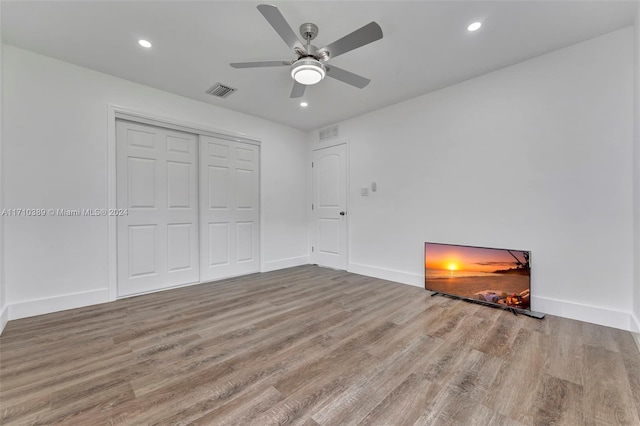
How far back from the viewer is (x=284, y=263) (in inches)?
187

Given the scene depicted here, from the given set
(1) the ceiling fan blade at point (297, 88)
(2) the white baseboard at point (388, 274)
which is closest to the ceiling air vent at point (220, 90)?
(1) the ceiling fan blade at point (297, 88)

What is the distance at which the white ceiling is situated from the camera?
2.01 m

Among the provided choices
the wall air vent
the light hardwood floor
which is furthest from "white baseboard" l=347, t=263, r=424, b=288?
the wall air vent

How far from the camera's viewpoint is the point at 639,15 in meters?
2.01

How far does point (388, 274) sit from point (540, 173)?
7.23 ft

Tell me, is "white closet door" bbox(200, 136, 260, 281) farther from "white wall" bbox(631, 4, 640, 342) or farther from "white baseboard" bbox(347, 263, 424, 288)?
"white wall" bbox(631, 4, 640, 342)

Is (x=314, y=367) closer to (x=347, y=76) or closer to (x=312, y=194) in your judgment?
(x=347, y=76)

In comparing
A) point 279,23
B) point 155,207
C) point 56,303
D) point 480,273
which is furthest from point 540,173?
point 56,303

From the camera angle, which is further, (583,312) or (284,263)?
(284,263)

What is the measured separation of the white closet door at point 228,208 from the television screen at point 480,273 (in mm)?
2800

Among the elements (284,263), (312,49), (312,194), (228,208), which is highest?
(312,49)

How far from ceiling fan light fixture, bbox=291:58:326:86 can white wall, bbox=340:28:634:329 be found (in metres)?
1.96

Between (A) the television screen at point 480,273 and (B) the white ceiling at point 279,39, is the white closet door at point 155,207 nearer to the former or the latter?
(B) the white ceiling at point 279,39

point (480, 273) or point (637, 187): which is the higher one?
point (637, 187)
